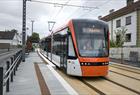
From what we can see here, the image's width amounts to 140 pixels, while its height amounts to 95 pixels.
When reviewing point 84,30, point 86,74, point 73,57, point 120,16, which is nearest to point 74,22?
point 84,30

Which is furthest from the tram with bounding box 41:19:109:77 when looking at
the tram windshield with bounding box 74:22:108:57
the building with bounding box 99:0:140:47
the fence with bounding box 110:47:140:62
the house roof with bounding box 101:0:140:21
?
the house roof with bounding box 101:0:140:21

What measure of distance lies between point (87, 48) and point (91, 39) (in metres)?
0.57

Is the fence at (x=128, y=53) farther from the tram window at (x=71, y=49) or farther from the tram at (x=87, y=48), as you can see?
the tram window at (x=71, y=49)

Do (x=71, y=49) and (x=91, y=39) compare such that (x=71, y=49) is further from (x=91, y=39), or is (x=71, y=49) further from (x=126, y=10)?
(x=126, y=10)

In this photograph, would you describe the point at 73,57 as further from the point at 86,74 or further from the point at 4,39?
the point at 4,39

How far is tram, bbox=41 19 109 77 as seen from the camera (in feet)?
42.7

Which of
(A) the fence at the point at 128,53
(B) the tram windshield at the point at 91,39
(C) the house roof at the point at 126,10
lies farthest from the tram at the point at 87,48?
(C) the house roof at the point at 126,10

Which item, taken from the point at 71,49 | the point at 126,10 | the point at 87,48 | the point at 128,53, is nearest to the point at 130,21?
the point at 126,10

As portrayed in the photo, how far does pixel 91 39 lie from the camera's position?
44.4 feet

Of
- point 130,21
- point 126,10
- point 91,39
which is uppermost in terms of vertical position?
point 126,10

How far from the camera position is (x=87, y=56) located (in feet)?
43.0

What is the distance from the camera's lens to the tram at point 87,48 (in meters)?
13.0

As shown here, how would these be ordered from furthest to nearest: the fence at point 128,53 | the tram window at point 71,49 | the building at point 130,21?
1. the building at point 130,21
2. the fence at point 128,53
3. the tram window at point 71,49

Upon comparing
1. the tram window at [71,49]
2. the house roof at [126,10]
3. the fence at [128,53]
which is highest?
the house roof at [126,10]
